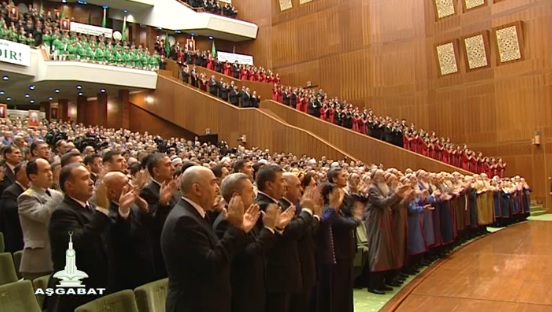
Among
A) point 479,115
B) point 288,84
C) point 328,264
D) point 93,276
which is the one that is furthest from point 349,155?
point 93,276

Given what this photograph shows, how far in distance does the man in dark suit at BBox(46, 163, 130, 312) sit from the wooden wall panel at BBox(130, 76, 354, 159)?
31.8ft

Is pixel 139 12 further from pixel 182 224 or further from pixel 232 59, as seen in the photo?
pixel 182 224

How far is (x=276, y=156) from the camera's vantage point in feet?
33.8

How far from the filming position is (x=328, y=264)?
3.35 m

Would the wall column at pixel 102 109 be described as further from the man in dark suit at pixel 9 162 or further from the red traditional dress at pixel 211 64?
the man in dark suit at pixel 9 162

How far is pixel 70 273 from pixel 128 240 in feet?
1.13

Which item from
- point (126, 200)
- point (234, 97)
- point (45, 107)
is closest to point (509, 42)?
point (234, 97)

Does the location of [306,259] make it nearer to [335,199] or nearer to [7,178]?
[335,199]

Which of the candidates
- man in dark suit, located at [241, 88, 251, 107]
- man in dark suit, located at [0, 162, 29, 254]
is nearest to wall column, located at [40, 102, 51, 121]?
man in dark suit, located at [241, 88, 251, 107]

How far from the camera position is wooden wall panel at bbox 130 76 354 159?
1252cm

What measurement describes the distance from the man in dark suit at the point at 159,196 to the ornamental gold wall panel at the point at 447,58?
41.9 feet

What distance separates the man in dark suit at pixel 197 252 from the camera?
6.28 ft

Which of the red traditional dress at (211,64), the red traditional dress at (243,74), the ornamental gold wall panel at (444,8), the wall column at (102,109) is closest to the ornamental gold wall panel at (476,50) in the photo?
the ornamental gold wall panel at (444,8)

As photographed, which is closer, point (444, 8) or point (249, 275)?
point (249, 275)
